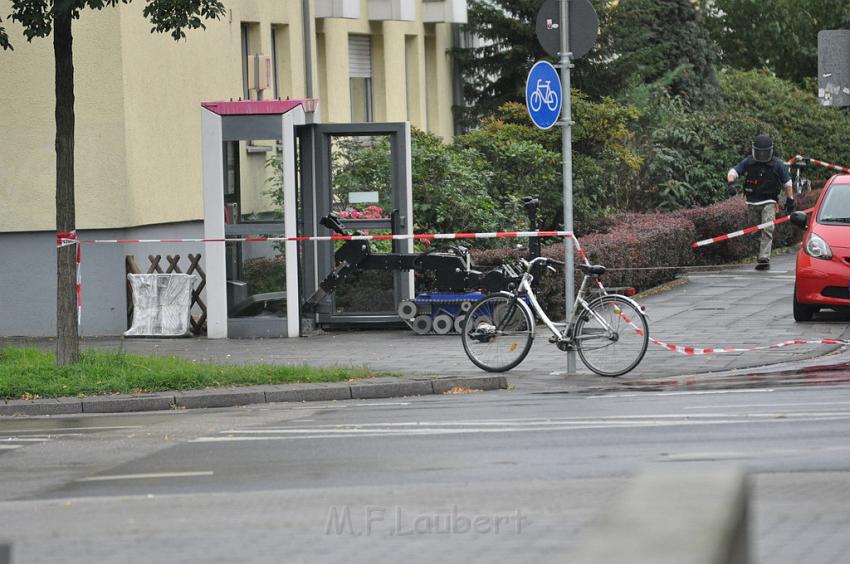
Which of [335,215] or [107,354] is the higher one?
[335,215]

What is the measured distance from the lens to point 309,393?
1302cm

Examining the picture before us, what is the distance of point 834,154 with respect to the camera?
3906 centimetres

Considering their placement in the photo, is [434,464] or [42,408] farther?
[42,408]

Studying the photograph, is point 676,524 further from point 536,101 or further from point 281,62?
point 281,62

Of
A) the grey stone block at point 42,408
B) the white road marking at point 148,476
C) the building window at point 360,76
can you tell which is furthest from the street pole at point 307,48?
the white road marking at point 148,476

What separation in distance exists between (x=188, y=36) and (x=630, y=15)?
51.9ft

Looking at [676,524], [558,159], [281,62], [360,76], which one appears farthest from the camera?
[360,76]

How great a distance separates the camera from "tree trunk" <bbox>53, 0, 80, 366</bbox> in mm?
13914

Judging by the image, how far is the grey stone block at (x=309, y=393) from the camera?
13.0m

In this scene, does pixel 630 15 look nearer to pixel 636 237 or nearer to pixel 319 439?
pixel 636 237

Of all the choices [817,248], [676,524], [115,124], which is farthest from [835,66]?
[676,524]

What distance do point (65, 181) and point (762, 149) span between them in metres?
12.0

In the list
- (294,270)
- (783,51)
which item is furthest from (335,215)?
(783,51)

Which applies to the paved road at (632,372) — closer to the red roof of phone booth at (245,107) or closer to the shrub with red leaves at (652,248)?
the shrub with red leaves at (652,248)
